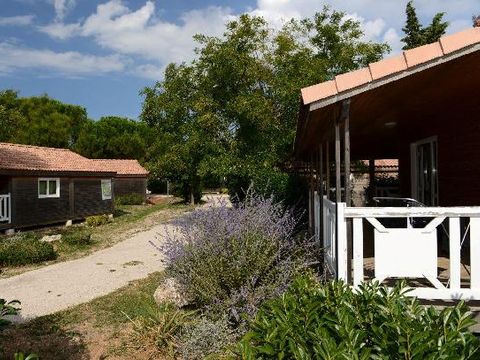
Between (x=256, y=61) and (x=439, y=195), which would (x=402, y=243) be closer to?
(x=439, y=195)

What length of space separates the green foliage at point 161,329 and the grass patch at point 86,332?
128 mm

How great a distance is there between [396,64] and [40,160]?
20.2m

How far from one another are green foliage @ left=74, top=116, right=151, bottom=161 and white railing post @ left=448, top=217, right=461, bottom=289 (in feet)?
144

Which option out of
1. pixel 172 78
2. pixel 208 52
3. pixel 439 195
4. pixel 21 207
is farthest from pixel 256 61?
pixel 21 207

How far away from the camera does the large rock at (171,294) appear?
5988 mm

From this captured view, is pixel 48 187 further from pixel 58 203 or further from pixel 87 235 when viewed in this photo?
pixel 87 235

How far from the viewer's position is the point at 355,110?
605 centimetres

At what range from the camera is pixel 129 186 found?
3681cm

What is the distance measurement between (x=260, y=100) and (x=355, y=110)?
→ 8.89 meters

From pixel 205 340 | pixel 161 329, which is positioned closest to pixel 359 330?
pixel 205 340

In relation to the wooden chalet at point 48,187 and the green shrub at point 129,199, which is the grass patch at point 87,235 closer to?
the wooden chalet at point 48,187

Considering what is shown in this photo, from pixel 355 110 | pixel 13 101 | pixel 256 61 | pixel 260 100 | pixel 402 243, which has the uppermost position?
pixel 13 101

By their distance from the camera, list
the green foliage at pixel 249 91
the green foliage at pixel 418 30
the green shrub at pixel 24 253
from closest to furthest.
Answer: the green shrub at pixel 24 253 → the green foliage at pixel 249 91 → the green foliage at pixel 418 30

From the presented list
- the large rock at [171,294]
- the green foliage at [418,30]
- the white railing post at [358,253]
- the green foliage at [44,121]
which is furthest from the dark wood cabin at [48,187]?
the green foliage at [44,121]
